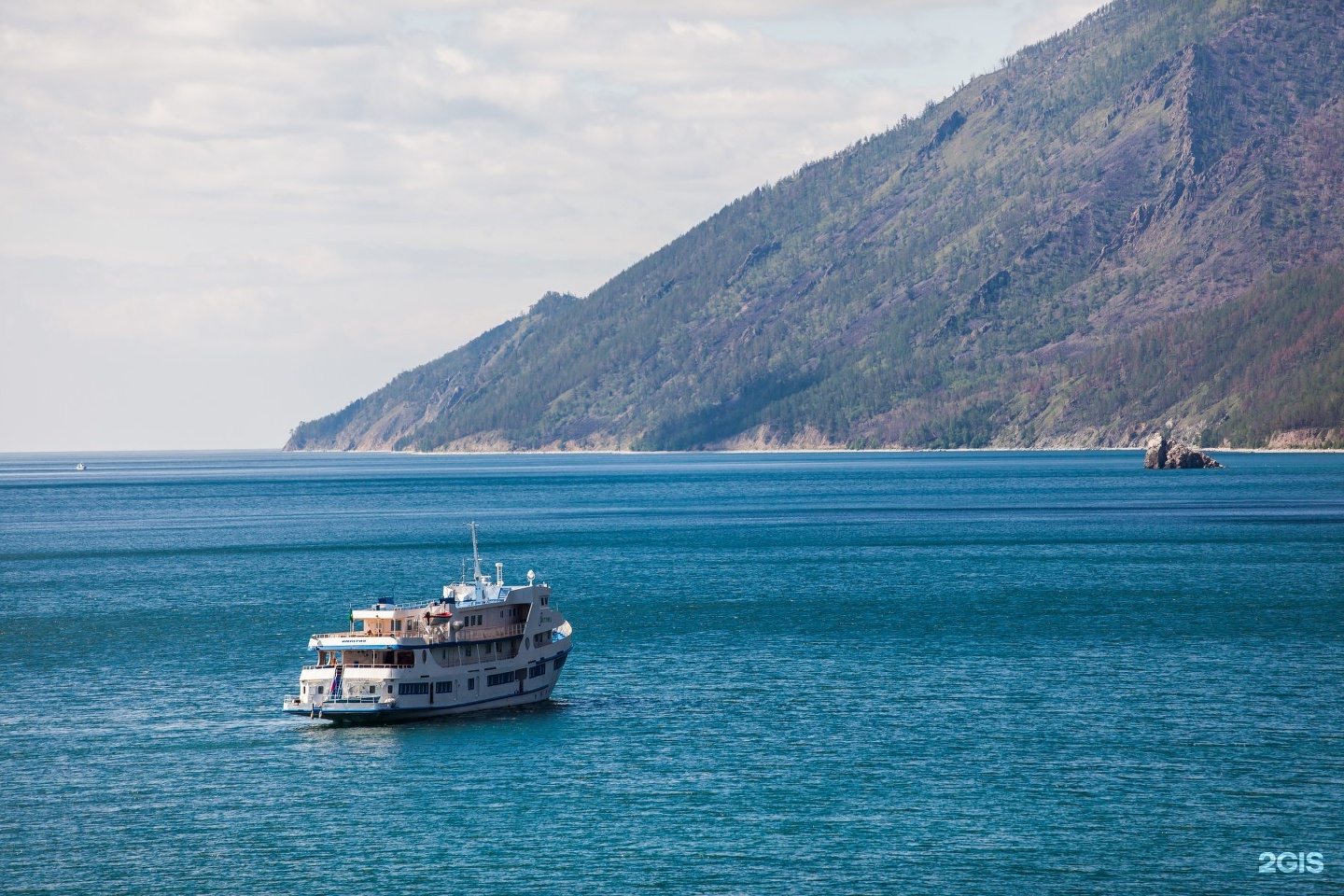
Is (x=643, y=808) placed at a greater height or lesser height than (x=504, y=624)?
lesser

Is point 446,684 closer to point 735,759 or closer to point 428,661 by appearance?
point 428,661

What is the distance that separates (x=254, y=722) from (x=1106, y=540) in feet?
436

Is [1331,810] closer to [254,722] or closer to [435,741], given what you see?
[435,741]

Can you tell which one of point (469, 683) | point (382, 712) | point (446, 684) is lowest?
point (382, 712)

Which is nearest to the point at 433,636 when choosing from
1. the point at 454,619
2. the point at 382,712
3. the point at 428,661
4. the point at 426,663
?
the point at 428,661

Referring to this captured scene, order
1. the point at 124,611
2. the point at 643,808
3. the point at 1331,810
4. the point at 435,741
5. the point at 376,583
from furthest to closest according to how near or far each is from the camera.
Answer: the point at 376,583, the point at 124,611, the point at 435,741, the point at 643,808, the point at 1331,810

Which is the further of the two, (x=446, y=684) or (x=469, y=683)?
(x=469, y=683)

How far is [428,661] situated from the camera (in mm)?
86312

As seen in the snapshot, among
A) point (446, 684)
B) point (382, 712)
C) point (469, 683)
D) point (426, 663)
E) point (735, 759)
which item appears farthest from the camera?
point (469, 683)

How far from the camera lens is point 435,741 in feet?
271

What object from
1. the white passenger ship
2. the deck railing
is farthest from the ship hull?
the deck railing

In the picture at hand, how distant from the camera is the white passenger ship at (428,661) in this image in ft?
281

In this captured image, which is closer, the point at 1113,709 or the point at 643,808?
the point at 643,808

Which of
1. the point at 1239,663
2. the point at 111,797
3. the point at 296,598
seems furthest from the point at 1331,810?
→ the point at 296,598
